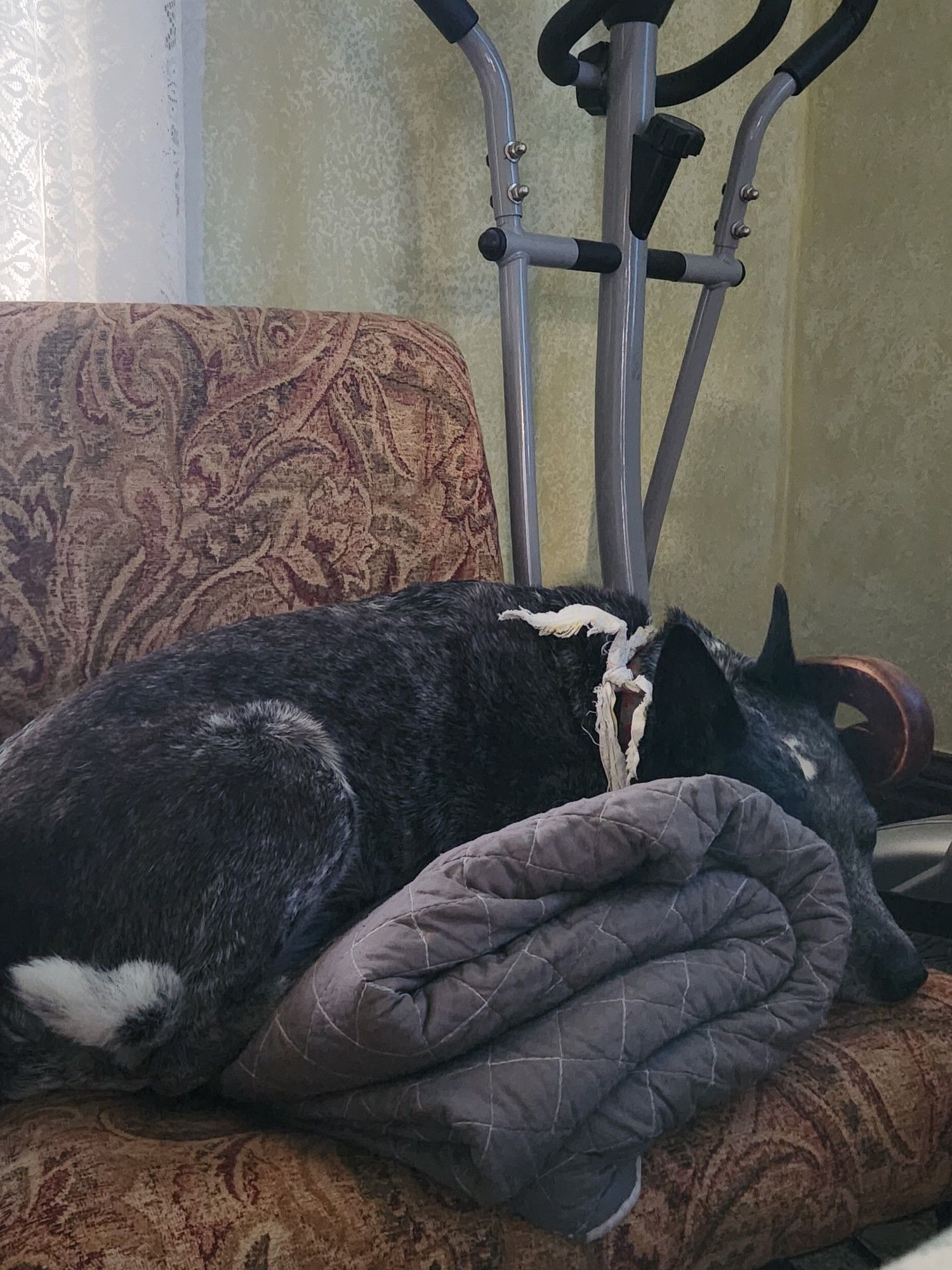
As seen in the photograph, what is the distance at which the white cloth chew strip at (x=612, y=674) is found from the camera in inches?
42.0

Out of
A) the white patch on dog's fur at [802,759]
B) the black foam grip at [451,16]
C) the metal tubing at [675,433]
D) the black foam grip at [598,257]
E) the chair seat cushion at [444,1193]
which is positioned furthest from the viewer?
the metal tubing at [675,433]

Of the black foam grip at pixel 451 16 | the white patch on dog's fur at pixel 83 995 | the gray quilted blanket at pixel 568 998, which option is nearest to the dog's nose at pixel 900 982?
the gray quilted blanket at pixel 568 998

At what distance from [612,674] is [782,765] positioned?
21 cm

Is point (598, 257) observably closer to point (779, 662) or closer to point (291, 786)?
point (779, 662)

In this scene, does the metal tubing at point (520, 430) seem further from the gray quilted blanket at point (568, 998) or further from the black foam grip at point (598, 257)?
the gray quilted blanket at point (568, 998)

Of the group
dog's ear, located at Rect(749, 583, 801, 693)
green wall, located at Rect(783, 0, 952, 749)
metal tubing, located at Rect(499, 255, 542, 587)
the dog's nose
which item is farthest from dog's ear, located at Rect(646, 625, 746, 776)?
green wall, located at Rect(783, 0, 952, 749)

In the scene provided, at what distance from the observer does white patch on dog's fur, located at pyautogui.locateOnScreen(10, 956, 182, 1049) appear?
848mm

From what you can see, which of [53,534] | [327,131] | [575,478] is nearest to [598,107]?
[327,131]

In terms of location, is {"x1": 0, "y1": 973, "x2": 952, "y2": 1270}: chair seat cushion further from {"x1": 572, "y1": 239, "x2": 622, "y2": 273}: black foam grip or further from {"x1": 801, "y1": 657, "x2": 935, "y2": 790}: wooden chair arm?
{"x1": 572, "y1": 239, "x2": 622, "y2": 273}: black foam grip

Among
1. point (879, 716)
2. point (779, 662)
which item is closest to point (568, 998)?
point (779, 662)

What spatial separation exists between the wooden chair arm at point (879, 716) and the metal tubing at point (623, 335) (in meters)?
0.60

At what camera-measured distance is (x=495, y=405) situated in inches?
82.3

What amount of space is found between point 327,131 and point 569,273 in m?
0.60

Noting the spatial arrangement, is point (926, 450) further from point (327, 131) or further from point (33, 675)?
point (33, 675)
